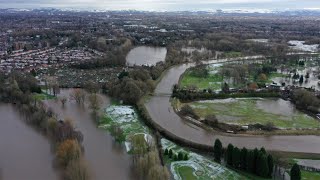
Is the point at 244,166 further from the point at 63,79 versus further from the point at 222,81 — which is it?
the point at 63,79

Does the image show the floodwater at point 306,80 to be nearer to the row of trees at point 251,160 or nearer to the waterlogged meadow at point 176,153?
the waterlogged meadow at point 176,153

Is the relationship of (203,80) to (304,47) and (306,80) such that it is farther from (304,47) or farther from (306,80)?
(304,47)

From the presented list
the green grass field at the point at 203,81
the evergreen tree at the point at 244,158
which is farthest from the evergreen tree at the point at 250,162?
the green grass field at the point at 203,81

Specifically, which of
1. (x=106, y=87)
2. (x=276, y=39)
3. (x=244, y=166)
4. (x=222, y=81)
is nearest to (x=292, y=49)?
(x=276, y=39)

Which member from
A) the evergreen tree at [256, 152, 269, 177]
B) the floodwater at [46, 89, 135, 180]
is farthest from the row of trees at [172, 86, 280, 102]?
the evergreen tree at [256, 152, 269, 177]

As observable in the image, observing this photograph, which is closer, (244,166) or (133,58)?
(244,166)

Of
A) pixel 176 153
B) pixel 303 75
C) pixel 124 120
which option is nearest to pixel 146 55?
pixel 303 75

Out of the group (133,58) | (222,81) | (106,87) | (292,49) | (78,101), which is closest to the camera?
(78,101)
